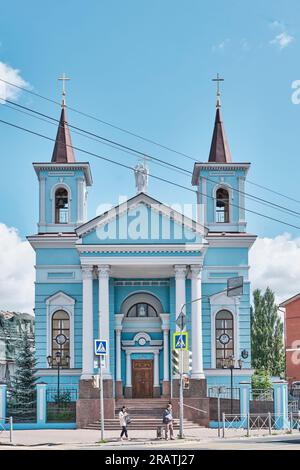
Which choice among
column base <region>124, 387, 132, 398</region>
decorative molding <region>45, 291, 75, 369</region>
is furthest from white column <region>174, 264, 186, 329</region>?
decorative molding <region>45, 291, 75, 369</region>

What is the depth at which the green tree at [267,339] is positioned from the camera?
194 ft

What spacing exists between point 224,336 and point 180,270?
17.7 feet

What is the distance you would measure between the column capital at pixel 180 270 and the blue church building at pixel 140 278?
4 centimetres

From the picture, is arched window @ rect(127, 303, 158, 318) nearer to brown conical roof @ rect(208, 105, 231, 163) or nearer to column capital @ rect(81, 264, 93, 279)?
column capital @ rect(81, 264, 93, 279)

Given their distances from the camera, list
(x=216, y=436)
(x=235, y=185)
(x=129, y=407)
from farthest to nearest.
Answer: (x=235, y=185) < (x=129, y=407) < (x=216, y=436)

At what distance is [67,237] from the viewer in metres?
37.4

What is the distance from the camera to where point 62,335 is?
3731cm

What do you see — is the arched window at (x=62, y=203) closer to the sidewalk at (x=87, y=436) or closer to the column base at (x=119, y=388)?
the column base at (x=119, y=388)

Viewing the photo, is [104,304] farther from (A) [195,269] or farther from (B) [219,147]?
(B) [219,147]

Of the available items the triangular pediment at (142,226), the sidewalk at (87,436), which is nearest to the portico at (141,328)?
the triangular pediment at (142,226)
